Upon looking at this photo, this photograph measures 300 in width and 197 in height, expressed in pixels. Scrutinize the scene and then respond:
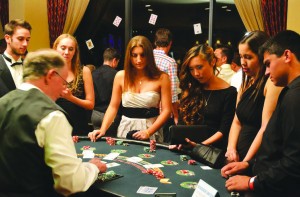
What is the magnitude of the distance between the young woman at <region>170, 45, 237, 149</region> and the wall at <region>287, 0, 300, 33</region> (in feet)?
8.43

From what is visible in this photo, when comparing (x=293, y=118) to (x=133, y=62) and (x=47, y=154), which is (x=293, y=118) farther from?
(x=133, y=62)

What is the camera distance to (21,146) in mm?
1743

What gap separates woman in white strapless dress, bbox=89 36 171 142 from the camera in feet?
11.2

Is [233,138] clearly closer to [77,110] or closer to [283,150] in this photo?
[283,150]

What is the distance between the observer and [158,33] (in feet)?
16.6

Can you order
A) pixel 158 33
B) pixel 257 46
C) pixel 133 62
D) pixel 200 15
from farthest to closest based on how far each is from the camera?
pixel 200 15
pixel 158 33
pixel 133 62
pixel 257 46

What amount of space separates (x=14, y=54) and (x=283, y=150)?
2958 millimetres

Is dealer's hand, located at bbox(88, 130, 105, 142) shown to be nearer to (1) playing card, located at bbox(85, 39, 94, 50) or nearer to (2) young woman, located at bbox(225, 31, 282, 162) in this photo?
(2) young woman, located at bbox(225, 31, 282, 162)

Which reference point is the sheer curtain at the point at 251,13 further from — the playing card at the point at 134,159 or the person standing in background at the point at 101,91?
the playing card at the point at 134,159

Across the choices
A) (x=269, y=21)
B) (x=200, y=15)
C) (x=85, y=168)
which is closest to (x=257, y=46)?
(x=85, y=168)

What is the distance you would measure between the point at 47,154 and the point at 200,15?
5.55 meters

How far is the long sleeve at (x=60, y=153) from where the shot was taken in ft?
5.71

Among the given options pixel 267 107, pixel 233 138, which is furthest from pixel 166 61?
pixel 267 107

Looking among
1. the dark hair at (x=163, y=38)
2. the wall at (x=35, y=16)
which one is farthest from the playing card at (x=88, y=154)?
the wall at (x=35, y=16)
